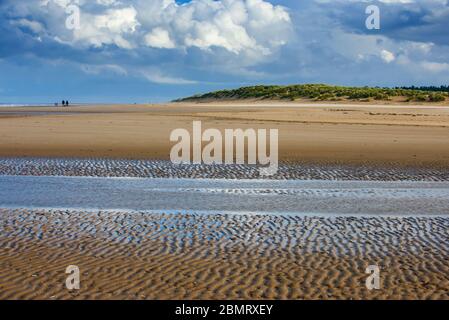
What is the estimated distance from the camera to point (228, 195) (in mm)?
13977

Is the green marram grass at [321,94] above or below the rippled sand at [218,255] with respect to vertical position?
above

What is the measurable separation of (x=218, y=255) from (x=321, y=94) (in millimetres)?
73081

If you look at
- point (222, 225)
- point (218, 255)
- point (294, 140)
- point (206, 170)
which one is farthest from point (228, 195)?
point (294, 140)

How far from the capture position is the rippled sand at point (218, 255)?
7.39 meters

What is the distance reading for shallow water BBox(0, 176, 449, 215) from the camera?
1254 centimetres

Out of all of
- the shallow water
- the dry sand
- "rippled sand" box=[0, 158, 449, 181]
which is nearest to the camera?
the shallow water

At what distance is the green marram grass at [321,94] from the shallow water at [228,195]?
2212 inches

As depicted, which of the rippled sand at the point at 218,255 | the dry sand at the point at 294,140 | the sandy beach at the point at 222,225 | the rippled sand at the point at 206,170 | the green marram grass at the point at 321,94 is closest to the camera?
the rippled sand at the point at 218,255

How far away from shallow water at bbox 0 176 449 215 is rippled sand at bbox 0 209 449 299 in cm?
75

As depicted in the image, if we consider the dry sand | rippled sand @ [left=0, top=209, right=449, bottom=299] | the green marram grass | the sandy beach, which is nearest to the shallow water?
the sandy beach

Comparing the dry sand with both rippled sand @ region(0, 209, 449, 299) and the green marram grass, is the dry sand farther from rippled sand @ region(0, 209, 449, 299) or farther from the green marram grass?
the green marram grass

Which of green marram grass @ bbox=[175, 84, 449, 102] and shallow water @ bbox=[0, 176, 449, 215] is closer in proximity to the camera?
shallow water @ bbox=[0, 176, 449, 215]

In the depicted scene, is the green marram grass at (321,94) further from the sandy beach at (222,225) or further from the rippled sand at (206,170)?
the rippled sand at (206,170)

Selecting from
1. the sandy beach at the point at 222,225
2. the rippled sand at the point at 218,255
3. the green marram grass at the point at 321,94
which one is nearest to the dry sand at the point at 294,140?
the sandy beach at the point at 222,225
